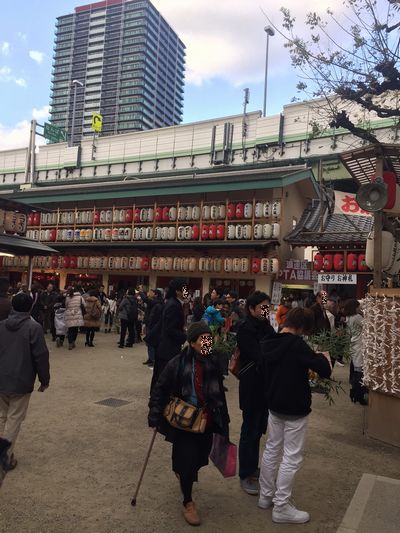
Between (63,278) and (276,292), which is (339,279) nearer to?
(276,292)

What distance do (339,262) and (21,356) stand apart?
49.0ft

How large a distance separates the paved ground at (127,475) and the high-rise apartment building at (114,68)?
87.0 meters

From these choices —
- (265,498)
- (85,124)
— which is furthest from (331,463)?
(85,124)

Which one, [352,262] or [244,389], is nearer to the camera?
[244,389]

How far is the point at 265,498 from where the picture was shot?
3984 mm

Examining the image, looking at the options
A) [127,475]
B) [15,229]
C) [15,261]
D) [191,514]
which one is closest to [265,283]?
[15,229]

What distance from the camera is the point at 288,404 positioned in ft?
12.2

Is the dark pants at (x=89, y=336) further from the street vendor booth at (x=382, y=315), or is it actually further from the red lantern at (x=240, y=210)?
the street vendor booth at (x=382, y=315)

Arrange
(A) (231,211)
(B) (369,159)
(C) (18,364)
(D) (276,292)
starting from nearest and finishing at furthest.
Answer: (C) (18,364) → (B) (369,159) → (D) (276,292) → (A) (231,211)

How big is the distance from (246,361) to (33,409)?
394 cm

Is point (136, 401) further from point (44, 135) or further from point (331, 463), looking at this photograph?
point (44, 135)

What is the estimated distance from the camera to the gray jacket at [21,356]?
168 inches

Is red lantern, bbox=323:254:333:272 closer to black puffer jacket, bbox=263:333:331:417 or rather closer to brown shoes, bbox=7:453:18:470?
black puffer jacket, bbox=263:333:331:417

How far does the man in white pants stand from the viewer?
3.72 meters
